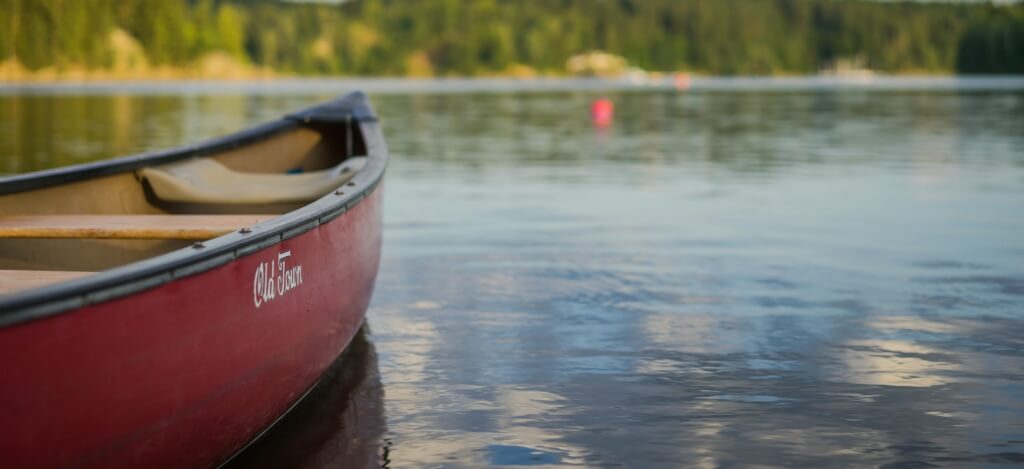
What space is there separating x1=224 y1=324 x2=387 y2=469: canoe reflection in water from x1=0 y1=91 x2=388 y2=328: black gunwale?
128cm

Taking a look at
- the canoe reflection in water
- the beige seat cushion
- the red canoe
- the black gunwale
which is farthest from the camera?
the beige seat cushion

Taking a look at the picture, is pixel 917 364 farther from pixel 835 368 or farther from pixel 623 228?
pixel 623 228

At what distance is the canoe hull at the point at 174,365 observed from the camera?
511 centimetres

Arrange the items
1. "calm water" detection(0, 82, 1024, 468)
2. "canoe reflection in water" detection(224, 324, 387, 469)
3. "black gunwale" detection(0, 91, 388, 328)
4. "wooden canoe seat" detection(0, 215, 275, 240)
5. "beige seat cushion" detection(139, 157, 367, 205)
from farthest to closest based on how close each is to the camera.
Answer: "beige seat cushion" detection(139, 157, 367, 205) → "wooden canoe seat" detection(0, 215, 275, 240) → "calm water" detection(0, 82, 1024, 468) → "canoe reflection in water" detection(224, 324, 387, 469) → "black gunwale" detection(0, 91, 388, 328)

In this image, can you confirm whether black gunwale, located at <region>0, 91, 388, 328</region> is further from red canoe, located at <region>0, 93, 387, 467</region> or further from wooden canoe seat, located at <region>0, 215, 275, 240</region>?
wooden canoe seat, located at <region>0, 215, 275, 240</region>

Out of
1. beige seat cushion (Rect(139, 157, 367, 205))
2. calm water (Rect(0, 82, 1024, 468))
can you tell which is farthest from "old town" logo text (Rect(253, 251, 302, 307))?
beige seat cushion (Rect(139, 157, 367, 205))

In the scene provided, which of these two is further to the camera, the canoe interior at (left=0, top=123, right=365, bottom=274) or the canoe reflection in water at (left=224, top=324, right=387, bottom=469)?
the canoe interior at (left=0, top=123, right=365, bottom=274)

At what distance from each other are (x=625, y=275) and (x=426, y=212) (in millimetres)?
6688

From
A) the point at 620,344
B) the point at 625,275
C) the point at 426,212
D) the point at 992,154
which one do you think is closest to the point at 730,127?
the point at 992,154

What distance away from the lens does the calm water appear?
7.87m

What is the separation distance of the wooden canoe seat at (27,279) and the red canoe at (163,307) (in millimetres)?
11

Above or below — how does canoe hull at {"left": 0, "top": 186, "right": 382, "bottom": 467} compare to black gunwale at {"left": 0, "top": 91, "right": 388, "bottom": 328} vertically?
below

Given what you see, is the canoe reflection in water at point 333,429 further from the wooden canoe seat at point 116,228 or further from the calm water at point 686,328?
the wooden canoe seat at point 116,228

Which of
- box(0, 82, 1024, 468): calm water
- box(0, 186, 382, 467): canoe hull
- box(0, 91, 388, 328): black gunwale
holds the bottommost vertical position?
box(0, 82, 1024, 468): calm water
